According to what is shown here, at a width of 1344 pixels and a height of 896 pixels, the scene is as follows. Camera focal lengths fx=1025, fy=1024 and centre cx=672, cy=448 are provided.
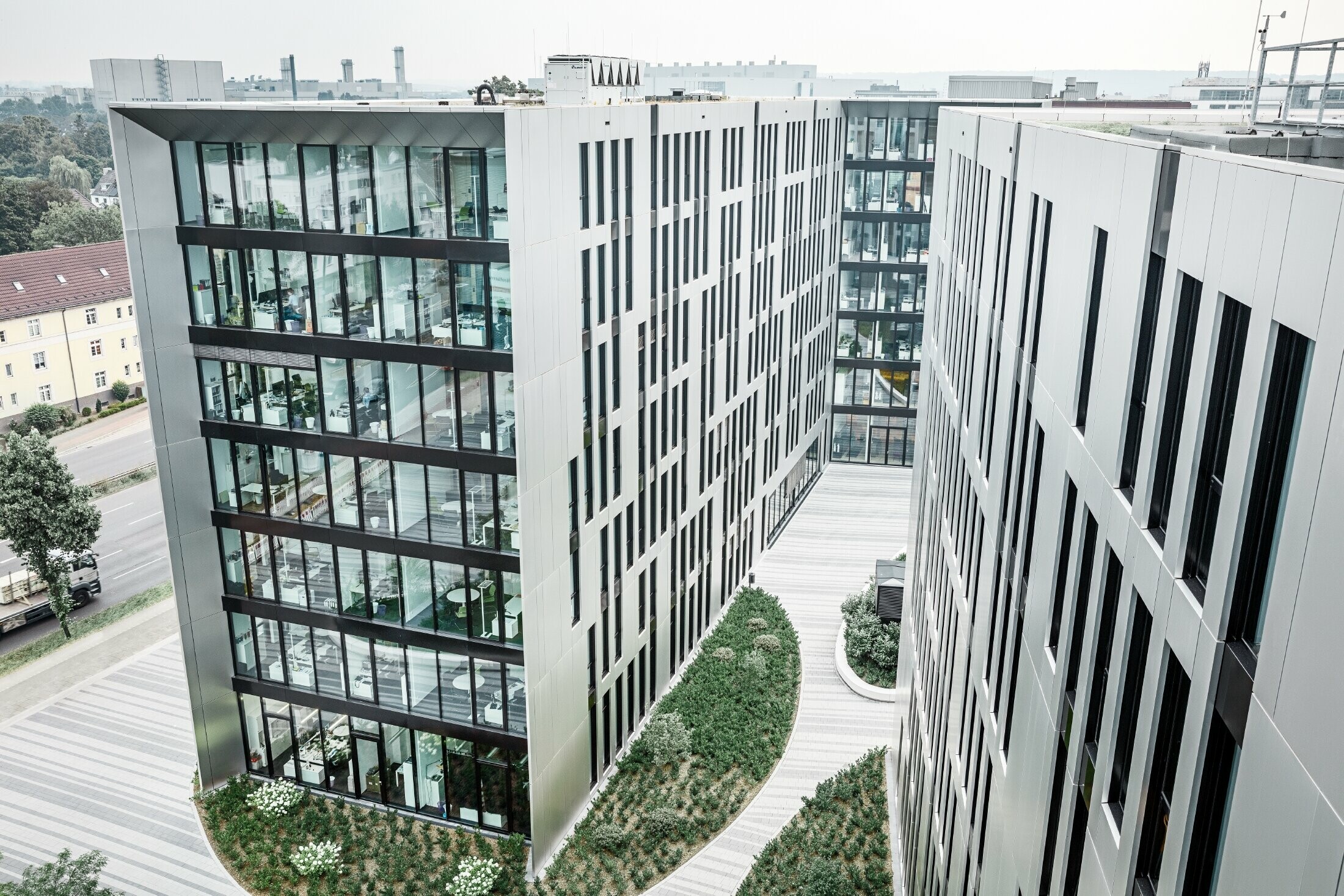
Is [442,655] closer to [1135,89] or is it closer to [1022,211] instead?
[1022,211]

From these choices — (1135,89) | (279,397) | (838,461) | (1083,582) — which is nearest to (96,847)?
(279,397)

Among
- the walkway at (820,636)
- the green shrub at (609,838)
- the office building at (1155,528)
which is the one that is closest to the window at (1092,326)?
the office building at (1155,528)

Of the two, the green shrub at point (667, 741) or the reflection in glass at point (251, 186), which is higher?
the reflection in glass at point (251, 186)

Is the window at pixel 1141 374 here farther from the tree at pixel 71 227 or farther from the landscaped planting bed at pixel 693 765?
the tree at pixel 71 227

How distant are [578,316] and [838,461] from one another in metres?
35.7

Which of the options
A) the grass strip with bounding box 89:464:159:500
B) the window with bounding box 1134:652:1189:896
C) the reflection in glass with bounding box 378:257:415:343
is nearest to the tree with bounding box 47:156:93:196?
the grass strip with bounding box 89:464:159:500

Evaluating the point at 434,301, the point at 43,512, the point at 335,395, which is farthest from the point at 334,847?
the point at 43,512

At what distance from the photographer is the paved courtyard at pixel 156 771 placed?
27203mm

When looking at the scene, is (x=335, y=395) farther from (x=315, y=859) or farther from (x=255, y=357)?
(x=315, y=859)

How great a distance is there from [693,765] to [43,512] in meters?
24.8

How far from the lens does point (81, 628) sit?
39.8 m

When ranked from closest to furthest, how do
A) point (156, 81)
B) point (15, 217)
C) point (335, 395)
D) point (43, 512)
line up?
point (335, 395), point (156, 81), point (43, 512), point (15, 217)

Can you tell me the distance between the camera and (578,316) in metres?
25.2

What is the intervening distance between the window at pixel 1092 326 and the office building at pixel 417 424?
13.0m
